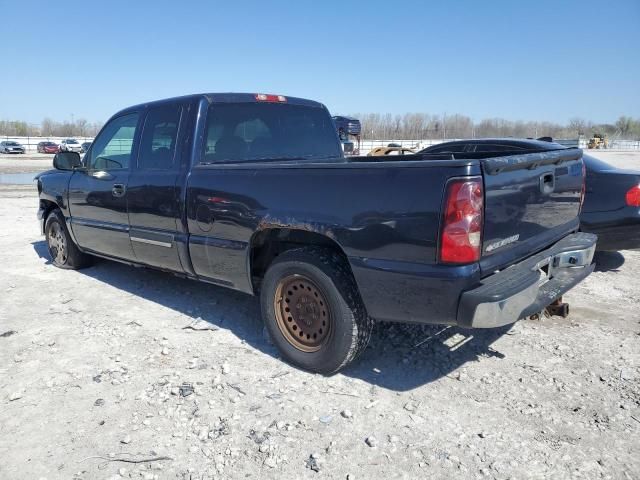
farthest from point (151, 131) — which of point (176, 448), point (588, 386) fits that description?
point (588, 386)

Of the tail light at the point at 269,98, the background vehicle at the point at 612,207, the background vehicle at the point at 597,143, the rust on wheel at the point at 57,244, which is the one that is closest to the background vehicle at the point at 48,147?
the rust on wheel at the point at 57,244

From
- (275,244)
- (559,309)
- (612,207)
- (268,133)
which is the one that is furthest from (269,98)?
(612,207)

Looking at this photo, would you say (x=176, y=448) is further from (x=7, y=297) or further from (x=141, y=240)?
(x=7, y=297)

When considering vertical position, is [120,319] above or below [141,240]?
below

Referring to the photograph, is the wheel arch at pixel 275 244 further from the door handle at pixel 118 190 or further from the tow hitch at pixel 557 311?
the tow hitch at pixel 557 311

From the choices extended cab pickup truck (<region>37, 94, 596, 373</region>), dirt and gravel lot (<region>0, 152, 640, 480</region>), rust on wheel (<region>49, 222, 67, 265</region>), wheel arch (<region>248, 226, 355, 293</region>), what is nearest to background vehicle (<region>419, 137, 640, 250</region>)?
dirt and gravel lot (<region>0, 152, 640, 480</region>)

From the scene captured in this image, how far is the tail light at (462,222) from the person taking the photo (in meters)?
2.44

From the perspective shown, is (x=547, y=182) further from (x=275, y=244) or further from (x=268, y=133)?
(x=268, y=133)

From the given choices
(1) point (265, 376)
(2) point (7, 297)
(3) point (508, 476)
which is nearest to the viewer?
(3) point (508, 476)

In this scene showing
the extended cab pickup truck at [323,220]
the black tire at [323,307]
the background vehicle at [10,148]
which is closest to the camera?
the extended cab pickup truck at [323,220]

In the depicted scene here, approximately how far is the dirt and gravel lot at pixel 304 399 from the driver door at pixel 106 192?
78 cm

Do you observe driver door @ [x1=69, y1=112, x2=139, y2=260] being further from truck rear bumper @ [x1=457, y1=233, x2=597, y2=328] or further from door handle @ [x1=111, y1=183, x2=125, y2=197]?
truck rear bumper @ [x1=457, y1=233, x2=597, y2=328]

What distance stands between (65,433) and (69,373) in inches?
30.5

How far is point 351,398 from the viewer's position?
3.00 meters
